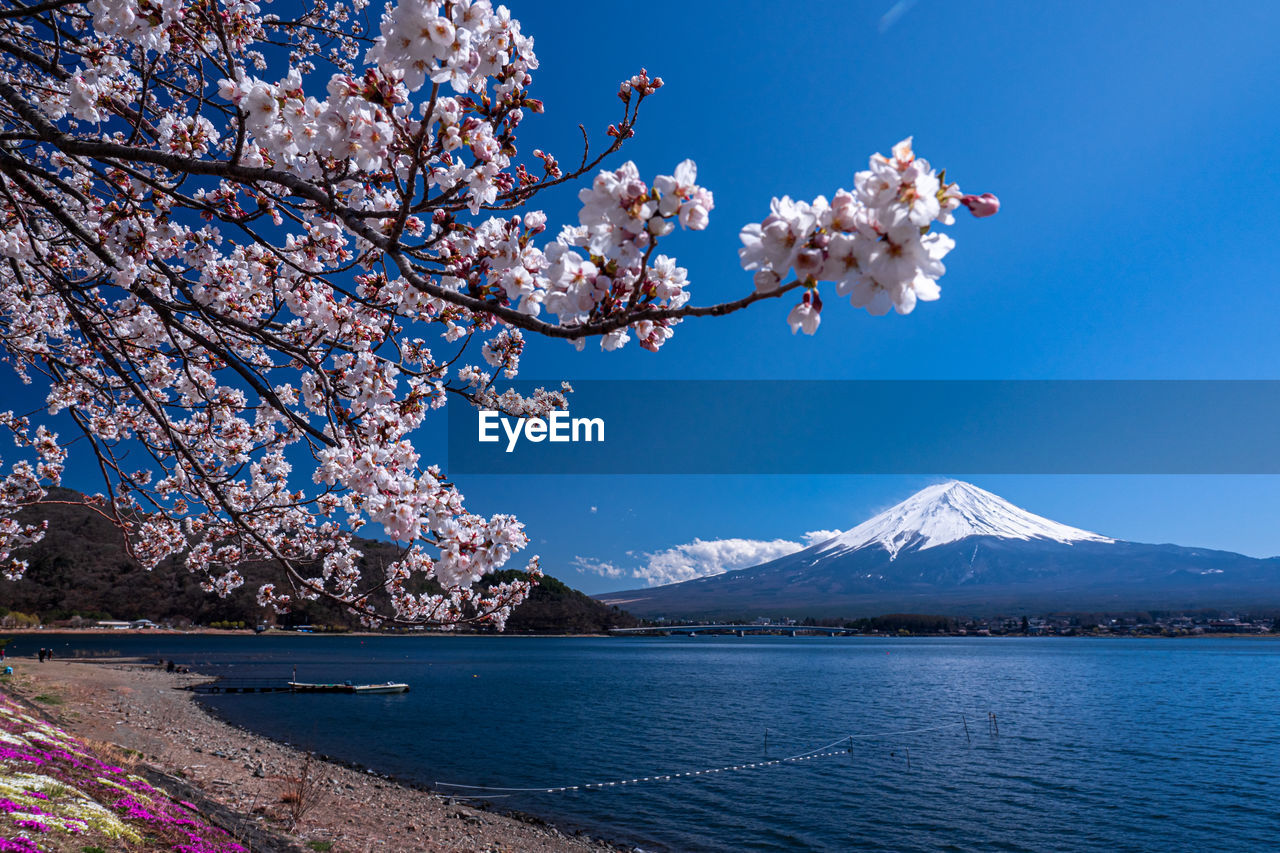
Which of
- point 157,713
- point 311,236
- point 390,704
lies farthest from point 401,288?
point 390,704

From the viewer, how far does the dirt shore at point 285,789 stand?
13.7 m

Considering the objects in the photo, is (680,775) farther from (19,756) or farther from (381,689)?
(381,689)

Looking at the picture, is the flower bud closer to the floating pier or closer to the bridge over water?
the floating pier

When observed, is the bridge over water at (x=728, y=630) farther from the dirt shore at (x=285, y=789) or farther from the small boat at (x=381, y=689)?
the dirt shore at (x=285, y=789)

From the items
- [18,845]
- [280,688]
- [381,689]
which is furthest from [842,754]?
[280,688]

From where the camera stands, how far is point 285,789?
53.0 feet

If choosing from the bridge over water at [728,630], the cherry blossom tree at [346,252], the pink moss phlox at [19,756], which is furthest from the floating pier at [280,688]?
the bridge over water at [728,630]

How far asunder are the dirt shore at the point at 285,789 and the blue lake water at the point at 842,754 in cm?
197

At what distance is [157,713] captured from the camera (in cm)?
2861

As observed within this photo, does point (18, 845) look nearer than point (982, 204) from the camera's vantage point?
No

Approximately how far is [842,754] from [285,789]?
20047 mm

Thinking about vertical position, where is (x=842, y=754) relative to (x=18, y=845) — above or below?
below

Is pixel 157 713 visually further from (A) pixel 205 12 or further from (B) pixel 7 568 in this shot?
(A) pixel 205 12

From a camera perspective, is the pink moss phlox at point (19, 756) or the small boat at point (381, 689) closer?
the pink moss phlox at point (19, 756)
